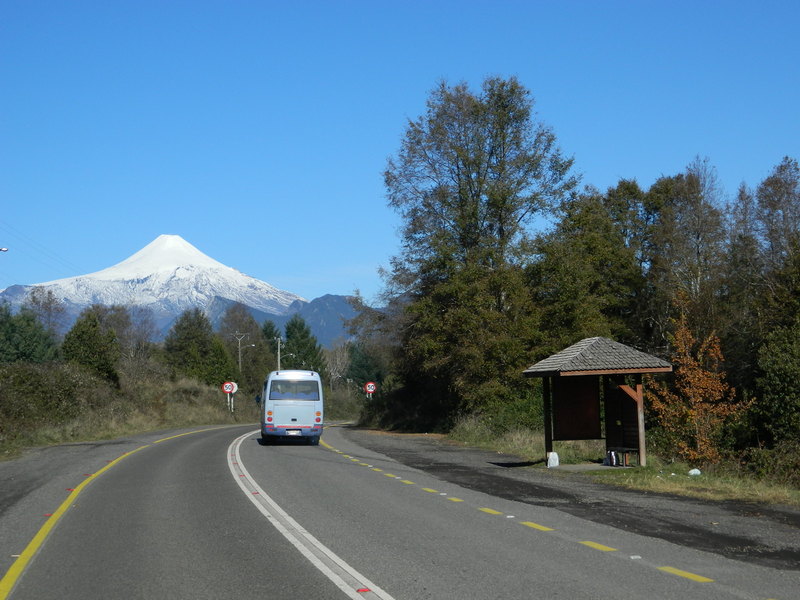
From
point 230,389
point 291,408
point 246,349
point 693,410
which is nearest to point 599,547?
point 693,410

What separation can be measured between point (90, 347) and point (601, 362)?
40.5m

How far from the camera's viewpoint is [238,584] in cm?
816

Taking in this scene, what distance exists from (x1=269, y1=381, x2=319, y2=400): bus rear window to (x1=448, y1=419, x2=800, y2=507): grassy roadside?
6343 millimetres

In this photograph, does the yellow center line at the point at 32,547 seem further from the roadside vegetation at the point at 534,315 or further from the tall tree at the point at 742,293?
the tall tree at the point at 742,293

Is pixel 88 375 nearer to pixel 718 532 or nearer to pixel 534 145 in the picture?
pixel 534 145

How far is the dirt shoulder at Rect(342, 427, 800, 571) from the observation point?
9.86 meters

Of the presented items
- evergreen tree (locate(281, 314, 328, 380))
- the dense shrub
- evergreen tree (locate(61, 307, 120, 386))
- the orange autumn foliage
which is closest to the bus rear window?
the dense shrub

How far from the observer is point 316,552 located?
9703 millimetres

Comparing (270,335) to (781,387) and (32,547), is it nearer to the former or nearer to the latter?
(781,387)

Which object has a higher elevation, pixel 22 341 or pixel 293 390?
pixel 22 341

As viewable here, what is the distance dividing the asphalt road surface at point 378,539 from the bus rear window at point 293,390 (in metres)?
11.8

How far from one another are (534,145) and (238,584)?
3750 cm

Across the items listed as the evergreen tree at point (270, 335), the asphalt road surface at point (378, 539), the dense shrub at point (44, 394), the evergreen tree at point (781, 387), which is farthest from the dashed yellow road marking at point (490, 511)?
the evergreen tree at point (270, 335)

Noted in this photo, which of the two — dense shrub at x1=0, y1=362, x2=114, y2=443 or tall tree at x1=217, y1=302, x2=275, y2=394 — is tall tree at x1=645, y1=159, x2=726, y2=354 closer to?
dense shrub at x1=0, y1=362, x2=114, y2=443
